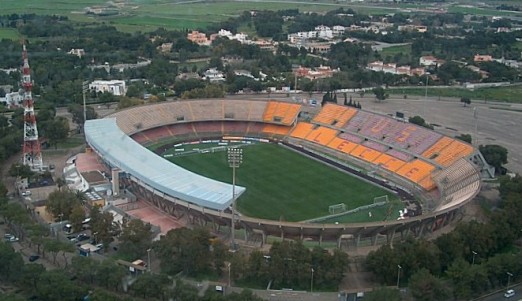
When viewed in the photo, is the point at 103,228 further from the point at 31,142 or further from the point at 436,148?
the point at 436,148

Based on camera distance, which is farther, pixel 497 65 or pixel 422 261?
pixel 497 65

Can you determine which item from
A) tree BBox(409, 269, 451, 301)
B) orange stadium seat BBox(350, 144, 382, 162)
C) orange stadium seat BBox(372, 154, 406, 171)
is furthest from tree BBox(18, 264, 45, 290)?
orange stadium seat BBox(350, 144, 382, 162)

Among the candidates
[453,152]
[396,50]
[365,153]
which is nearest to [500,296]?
[453,152]

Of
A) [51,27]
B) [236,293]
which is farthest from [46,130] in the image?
[51,27]

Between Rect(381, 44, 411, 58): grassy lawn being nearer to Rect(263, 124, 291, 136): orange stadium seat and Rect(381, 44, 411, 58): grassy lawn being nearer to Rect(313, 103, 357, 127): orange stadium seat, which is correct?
Rect(313, 103, 357, 127): orange stadium seat

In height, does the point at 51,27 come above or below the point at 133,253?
above

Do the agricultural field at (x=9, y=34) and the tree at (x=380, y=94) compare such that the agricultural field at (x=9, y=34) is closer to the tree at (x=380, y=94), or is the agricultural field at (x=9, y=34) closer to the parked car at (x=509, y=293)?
the tree at (x=380, y=94)

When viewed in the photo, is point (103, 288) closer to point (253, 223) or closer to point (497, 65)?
point (253, 223)
